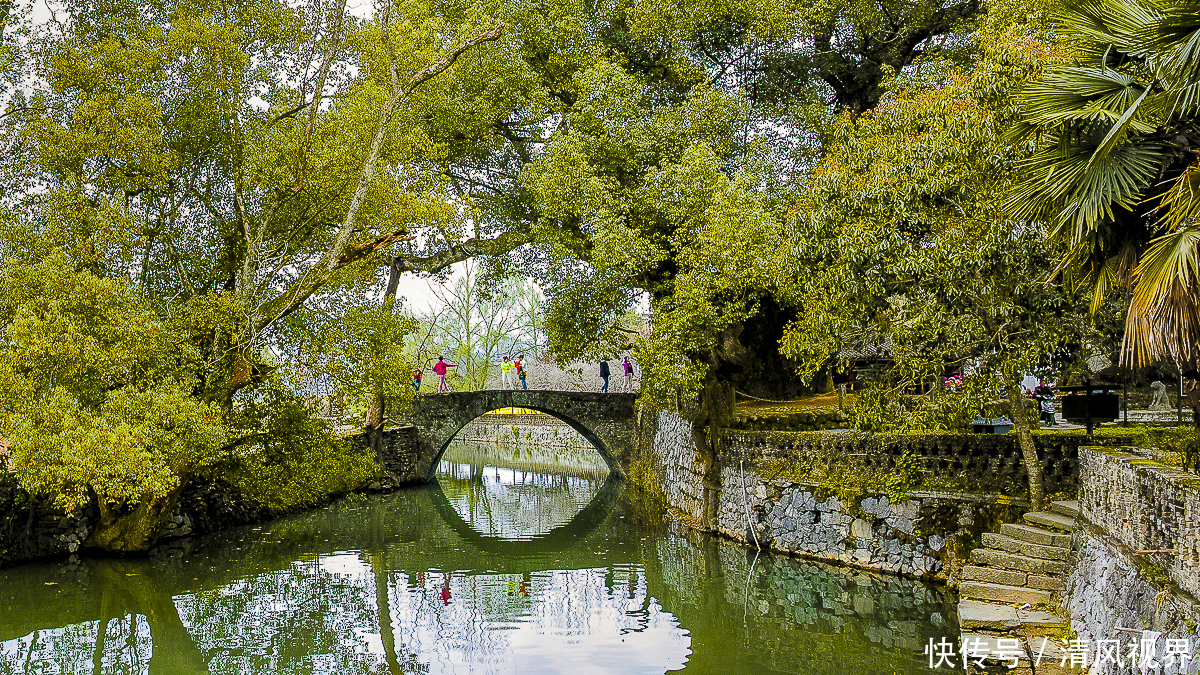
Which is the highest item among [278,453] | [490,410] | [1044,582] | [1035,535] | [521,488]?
[490,410]

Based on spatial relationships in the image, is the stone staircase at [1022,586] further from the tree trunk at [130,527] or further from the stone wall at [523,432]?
the stone wall at [523,432]

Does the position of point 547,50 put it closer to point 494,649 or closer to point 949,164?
point 949,164

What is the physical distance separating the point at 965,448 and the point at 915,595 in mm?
2286

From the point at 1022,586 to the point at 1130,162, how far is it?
4.91 m

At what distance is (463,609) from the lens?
11.9m

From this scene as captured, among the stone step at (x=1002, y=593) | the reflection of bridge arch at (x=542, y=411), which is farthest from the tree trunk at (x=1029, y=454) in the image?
the reflection of bridge arch at (x=542, y=411)

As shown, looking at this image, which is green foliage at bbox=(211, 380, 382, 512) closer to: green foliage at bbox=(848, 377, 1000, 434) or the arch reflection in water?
the arch reflection in water

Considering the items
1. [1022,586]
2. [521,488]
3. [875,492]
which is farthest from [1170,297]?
[521,488]

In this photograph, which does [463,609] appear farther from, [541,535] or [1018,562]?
[1018,562]

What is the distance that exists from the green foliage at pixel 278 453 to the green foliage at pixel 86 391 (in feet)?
6.92

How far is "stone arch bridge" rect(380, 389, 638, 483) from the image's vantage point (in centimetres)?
2425

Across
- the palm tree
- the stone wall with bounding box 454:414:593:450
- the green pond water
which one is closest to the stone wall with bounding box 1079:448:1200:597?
the palm tree

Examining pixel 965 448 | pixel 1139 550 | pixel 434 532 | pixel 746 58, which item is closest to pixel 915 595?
pixel 965 448

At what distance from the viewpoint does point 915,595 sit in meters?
11.8
